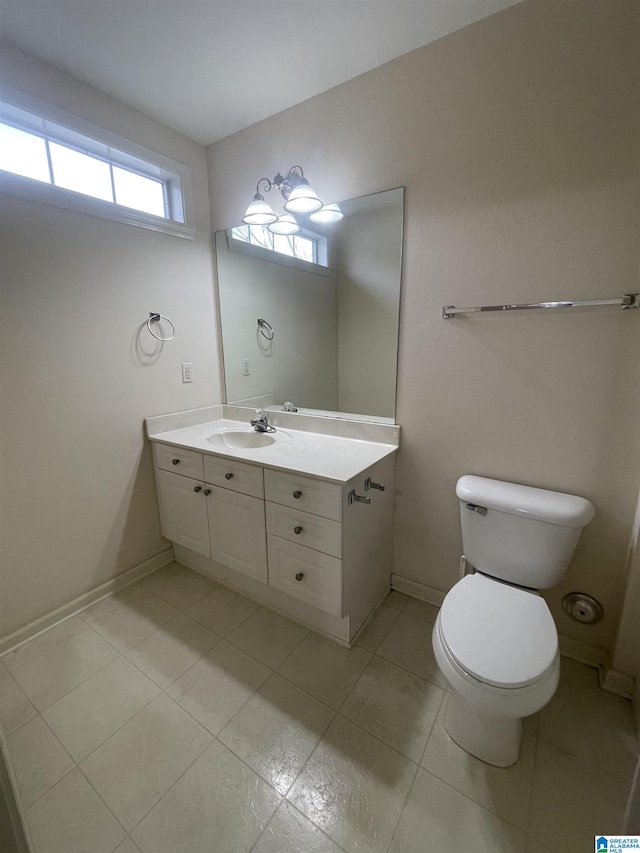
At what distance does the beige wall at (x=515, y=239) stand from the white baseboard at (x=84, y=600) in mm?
1577

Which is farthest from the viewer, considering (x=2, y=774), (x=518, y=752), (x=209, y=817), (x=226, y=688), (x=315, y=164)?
(x=315, y=164)

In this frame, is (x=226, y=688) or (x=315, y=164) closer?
(x=226, y=688)

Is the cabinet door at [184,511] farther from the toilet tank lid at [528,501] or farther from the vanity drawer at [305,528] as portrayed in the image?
the toilet tank lid at [528,501]

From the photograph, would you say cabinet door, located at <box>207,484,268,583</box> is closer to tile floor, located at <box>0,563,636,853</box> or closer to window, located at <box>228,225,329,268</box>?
tile floor, located at <box>0,563,636,853</box>

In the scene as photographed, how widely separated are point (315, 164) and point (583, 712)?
256 centimetres

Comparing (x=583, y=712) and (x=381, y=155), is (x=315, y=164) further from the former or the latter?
(x=583, y=712)

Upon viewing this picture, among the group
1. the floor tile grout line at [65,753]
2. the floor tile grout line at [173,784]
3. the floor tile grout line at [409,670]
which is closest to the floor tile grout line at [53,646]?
the floor tile grout line at [65,753]

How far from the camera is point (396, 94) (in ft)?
4.95

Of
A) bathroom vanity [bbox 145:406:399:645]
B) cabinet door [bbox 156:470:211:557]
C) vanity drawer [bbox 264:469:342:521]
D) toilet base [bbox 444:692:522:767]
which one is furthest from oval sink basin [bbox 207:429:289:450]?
toilet base [bbox 444:692:522:767]

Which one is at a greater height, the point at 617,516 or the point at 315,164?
the point at 315,164

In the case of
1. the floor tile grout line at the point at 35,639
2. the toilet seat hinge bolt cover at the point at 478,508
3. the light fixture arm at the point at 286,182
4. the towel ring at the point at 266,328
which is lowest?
the floor tile grout line at the point at 35,639

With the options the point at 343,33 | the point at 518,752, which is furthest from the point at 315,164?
the point at 518,752

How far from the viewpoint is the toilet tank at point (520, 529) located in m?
1.29

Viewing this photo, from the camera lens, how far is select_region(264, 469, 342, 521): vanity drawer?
138cm
